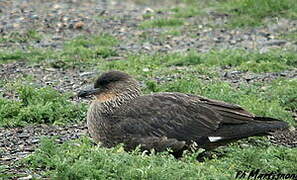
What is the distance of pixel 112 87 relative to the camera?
28.8 feet

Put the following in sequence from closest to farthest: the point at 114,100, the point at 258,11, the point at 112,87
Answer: the point at 114,100 → the point at 112,87 → the point at 258,11

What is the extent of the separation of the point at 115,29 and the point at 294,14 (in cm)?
413

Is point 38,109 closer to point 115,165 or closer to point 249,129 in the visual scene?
point 249,129

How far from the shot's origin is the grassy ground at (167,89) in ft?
21.7

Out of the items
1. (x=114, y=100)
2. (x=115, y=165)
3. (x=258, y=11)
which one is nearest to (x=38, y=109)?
(x=114, y=100)

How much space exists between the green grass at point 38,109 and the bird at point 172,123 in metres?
1.41

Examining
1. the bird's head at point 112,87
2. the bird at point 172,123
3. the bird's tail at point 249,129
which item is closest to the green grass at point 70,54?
the bird's head at point 112,87

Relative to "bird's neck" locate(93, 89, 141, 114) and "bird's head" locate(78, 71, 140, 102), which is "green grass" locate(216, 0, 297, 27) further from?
"bird's neck" locate(93, 89, 141, 114)

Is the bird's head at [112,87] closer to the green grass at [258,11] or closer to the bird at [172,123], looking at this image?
the bird at [172,123]

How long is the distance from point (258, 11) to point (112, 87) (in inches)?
370

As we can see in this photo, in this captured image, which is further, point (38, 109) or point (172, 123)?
point (38, 109)

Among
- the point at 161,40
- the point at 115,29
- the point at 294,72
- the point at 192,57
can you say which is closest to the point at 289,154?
the point at 294,72

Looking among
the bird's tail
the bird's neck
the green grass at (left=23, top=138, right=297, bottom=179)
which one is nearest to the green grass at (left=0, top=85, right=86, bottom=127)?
the bird's neck

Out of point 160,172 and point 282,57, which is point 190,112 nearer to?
point 160,172
